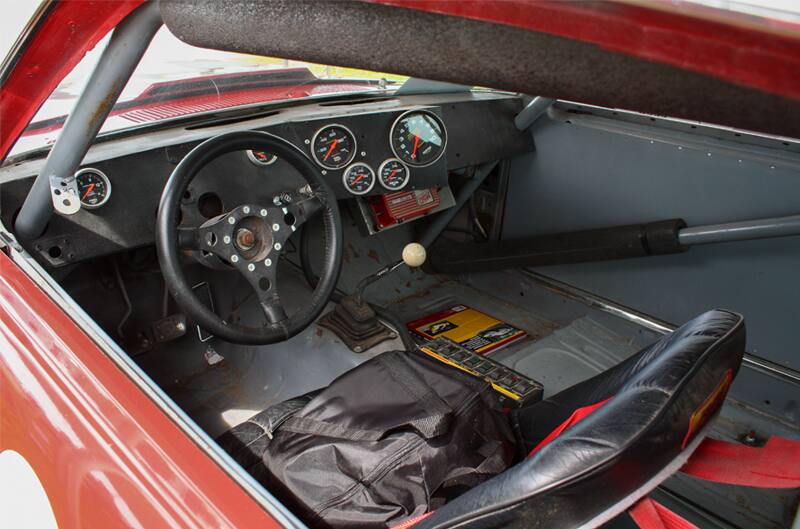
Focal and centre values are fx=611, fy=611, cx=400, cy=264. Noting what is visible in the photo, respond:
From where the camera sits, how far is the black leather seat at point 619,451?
29.2 inches

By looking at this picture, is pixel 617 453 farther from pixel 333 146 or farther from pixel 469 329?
pixel 469 329

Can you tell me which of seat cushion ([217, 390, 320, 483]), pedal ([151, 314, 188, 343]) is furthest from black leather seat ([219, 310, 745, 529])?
pedal ([151, 314, 188, 343])

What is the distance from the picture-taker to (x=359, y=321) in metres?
2.31

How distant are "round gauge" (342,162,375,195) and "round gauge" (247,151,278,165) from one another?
1.16 feet

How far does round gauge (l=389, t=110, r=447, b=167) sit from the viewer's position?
2.34 m

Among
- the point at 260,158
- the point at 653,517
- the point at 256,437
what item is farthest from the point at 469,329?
the point at 653,517

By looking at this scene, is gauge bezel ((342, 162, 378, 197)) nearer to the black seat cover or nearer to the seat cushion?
the seat cushion

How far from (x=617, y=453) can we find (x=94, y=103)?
1126mm

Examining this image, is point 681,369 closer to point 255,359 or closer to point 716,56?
point 716,56

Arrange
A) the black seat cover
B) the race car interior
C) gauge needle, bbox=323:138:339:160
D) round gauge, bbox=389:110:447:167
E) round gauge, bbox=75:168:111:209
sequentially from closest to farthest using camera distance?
the black seat cover < the race car interior < round gauge, bbox=75:168:111:209 < gauge needle, bbox=323:138:339:160 < round gauge, bbox=389:110:447:167

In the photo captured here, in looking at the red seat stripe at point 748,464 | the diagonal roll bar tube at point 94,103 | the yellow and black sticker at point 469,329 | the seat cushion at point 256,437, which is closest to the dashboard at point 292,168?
the diagonal roll bar tube at point 94,103

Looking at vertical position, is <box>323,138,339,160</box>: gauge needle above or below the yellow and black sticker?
above

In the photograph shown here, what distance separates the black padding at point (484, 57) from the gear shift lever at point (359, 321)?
1618 millimetres

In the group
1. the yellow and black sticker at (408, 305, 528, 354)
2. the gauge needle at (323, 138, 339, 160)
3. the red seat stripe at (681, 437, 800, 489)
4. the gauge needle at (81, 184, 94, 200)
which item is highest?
the gauge needle at (81, 184, 94, 200)
